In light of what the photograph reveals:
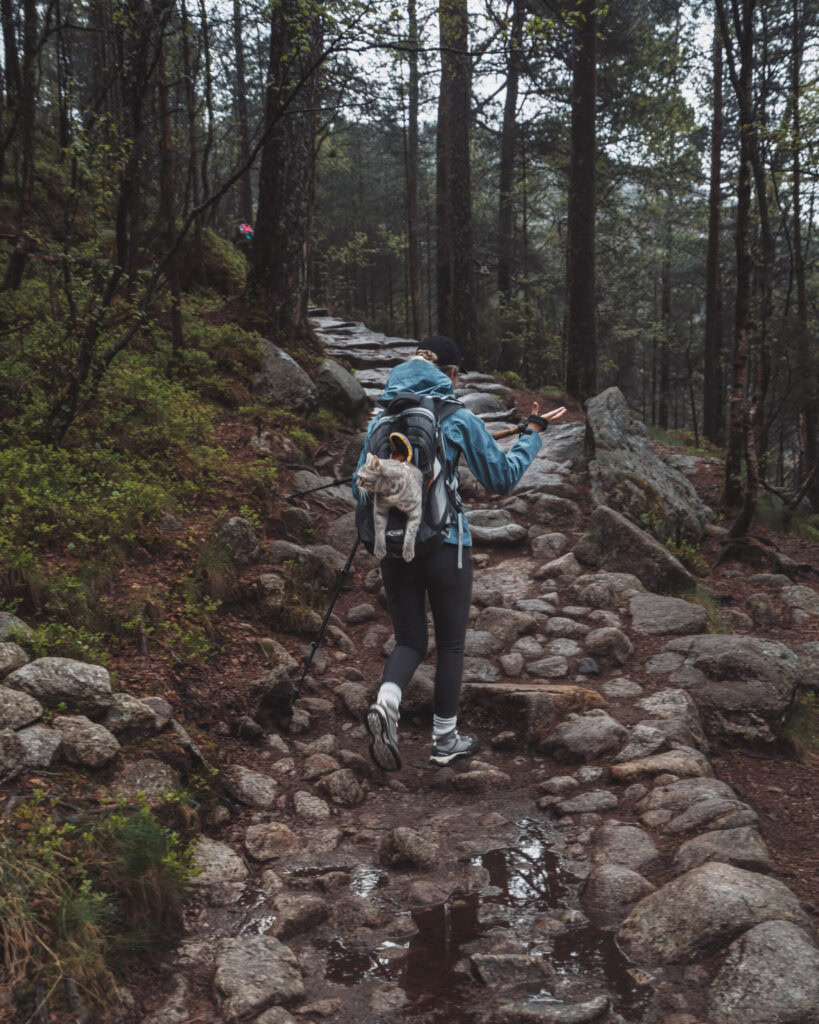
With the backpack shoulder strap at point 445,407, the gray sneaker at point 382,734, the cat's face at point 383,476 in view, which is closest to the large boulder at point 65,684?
the gray sneaker at point 382,734

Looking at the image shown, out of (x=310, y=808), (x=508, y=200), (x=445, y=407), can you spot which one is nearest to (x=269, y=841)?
(x=310, y=808)

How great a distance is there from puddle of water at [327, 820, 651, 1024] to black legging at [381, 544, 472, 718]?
Result: 1053mm

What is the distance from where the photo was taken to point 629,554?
6781mm

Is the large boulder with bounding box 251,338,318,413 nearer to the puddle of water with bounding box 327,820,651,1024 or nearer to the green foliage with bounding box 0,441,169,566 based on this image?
the green foliage with bounding box 0,441,169,566

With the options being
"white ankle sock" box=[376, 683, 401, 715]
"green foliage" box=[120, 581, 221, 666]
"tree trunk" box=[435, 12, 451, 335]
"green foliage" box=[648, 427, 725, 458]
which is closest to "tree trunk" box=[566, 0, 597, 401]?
"green foliage" box=[648, 427, 725, 458]

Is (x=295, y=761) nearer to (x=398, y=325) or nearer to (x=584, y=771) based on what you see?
(x=584, y=771)

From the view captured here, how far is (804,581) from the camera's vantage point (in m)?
7.94

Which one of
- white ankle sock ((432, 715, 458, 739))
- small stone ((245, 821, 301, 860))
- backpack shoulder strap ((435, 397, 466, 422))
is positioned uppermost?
backpack shoulder strap ((435, 397, 466, 422))

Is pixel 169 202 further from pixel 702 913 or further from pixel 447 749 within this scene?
pixel 702 913

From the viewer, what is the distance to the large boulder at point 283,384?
9.02m

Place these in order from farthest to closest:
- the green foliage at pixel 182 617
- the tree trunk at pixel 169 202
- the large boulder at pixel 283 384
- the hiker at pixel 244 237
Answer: the hiker at pixel 244 237 → the large boulder at pixel 283 384 → the tree trunk at pixel 169 202 → the green foliage at pixel 182 617

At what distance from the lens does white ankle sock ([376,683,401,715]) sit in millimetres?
3889

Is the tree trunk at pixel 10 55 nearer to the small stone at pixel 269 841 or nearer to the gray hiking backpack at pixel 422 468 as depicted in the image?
the gray hiking backpack at pixel 422 468

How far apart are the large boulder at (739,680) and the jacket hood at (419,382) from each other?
8.58 ft
